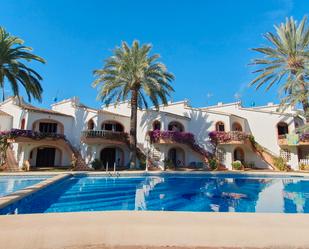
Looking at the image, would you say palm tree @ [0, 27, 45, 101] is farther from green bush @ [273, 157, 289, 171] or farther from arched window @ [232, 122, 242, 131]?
green bush @ [273, 157, 289, 171]

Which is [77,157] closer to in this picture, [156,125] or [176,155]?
[156,125]

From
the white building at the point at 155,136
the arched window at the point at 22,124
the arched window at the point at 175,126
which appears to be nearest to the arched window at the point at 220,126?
the white building at the point at 155,136

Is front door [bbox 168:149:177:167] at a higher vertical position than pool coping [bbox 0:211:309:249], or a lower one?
higher

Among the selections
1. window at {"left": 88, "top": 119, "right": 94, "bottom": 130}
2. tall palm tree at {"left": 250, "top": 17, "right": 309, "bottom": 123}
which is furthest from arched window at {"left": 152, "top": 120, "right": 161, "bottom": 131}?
tall palm tree at {"left": 250, "top": 17, "right": 309, "bottom": 123}

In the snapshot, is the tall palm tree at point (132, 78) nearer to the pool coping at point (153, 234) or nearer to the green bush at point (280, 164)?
the green bush at point (280, 164)

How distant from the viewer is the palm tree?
15.5m

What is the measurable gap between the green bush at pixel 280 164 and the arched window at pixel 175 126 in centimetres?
1166

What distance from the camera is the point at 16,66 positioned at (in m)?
15.4

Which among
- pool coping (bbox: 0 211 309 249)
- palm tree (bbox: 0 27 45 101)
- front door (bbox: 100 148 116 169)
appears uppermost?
palm tree (bbox: 0 27 45 101)

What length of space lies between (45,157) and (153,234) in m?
26.6

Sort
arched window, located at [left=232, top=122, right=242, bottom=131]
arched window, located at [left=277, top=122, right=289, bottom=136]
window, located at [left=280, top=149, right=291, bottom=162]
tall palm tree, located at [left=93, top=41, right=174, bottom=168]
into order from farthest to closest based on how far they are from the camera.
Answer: arched window, located at [left=232, top=122, right=242, bottom=131], arched window, located at [left=277, top=122, right=289, bottom=136], window, located at [left=280, top=149, right=291, bottom=162], tall palm tree, located at [left=93, top=41, right=174, bottom=168]

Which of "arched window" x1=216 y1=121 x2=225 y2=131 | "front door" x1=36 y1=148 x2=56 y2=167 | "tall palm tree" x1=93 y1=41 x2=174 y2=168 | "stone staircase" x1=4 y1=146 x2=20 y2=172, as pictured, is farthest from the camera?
"arched window" x1=216 y1=121 x2=225 y2=131

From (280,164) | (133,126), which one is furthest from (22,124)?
(280,164)

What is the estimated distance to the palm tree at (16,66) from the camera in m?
15.5
